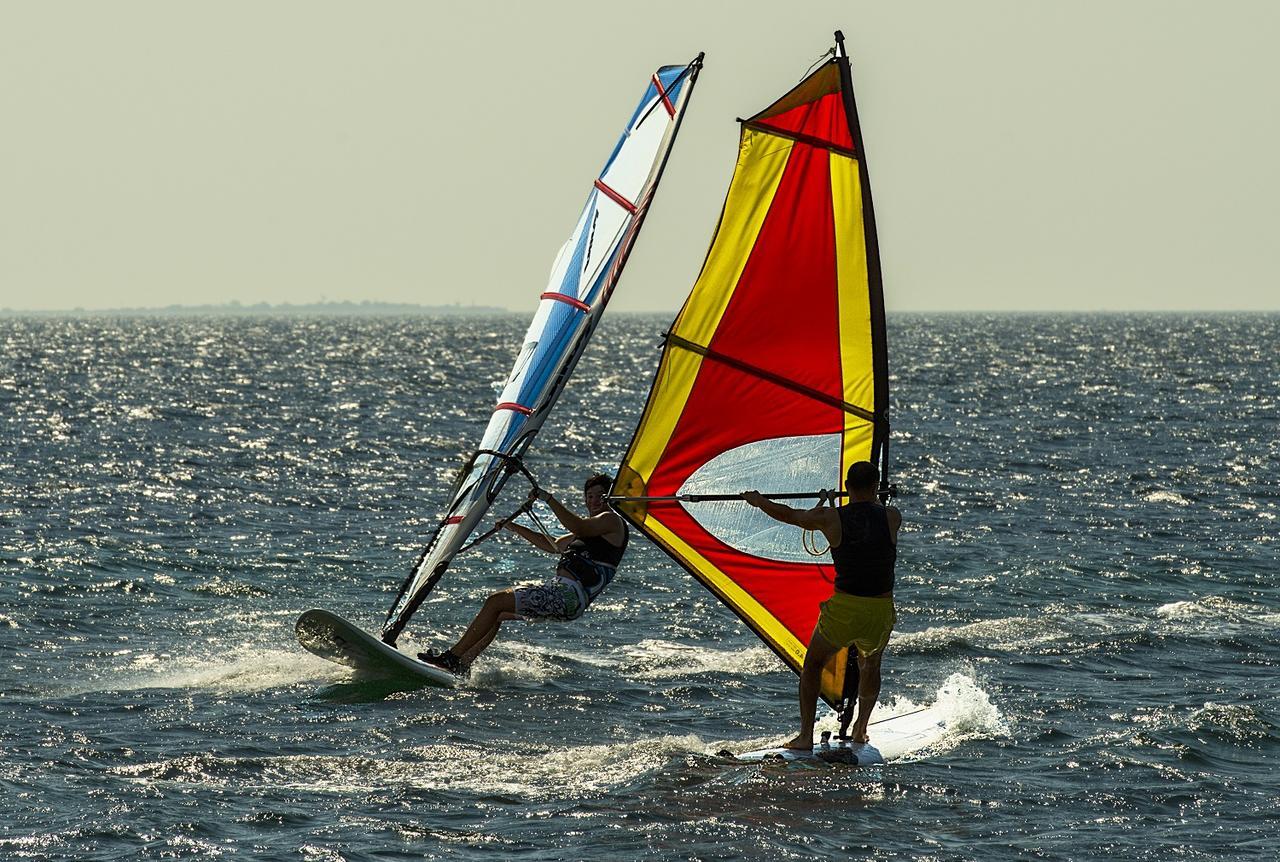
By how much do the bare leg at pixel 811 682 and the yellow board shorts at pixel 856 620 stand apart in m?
0.08

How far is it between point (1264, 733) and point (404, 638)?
26.4 feet

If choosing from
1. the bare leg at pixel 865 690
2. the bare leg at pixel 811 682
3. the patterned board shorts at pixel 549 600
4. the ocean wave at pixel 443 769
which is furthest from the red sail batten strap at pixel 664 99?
the ocean wave at pixel 443 769

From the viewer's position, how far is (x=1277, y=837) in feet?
33.8

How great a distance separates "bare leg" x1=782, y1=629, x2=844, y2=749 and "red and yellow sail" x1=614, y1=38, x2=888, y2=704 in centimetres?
97

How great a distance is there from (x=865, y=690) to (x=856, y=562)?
1.27 metres

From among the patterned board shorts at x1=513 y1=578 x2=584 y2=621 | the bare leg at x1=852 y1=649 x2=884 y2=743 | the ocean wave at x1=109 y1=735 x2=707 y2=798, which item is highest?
the patterned board shorts at x1=513 y1=578 x2=584 y2=621

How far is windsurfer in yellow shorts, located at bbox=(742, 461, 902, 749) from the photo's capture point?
11180mm

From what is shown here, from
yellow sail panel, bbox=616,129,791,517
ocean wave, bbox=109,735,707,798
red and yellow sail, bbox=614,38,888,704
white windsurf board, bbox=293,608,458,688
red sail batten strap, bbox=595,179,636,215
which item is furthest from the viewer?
red sail batten strap, bbox=595,179,636,215

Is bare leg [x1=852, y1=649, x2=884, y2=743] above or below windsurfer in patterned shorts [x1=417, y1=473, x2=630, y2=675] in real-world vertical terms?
below

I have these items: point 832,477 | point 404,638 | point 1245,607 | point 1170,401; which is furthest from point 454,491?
point 1170,401

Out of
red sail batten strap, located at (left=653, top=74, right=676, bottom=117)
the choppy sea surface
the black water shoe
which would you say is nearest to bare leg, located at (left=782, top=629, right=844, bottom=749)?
the choppy sea surface

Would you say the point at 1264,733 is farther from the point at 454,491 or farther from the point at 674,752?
the point at 454,491

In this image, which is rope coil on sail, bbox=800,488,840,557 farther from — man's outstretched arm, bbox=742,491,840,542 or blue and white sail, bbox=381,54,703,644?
blue and white sail, bbox=381,54,703,644

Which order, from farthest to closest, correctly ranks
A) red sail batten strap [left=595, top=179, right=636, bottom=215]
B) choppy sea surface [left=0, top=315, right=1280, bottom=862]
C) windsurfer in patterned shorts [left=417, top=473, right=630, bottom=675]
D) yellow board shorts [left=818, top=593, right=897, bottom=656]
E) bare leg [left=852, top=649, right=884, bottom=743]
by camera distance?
red sail batten strap [left=595, top=179, right=636, bottom=215] → windsurfer in patterned shorts [left=417, top=473, right=630, bottom=675] → bare leg [left=852, top=649, right=884, bottom=743] → yellow board shorts [left=818, top=593, right=897, bottom=656] → choppy sea surface [left=0, top=315, right=1280, bottom=862]
